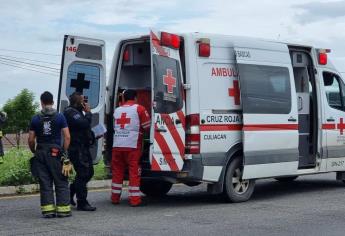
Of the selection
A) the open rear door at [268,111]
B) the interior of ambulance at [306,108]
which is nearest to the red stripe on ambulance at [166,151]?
the open rear door at [268,111]

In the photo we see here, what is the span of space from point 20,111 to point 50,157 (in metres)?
35.4

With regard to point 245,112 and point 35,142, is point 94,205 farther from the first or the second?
point 245,112

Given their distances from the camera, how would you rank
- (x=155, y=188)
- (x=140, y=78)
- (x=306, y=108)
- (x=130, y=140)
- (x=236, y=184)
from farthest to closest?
(x=306, y=108) → (x=155, y=188) → (x=140, y=78) → (x=236, y=184) → (x=130, y=140)

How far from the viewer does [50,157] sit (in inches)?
353

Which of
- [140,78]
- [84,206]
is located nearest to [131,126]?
[140,78]

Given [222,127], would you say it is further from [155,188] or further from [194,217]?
[155,188]

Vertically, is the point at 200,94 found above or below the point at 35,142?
above

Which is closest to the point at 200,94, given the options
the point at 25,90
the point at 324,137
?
the point at 324,137

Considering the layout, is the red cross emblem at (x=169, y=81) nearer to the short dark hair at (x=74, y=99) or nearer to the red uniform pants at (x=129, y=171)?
the red uniform pants at (x=129, y=171)

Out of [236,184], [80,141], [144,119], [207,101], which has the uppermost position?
[207,101]

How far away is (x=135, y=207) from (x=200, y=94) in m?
1.94

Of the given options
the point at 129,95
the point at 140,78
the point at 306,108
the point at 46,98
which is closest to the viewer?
the point at 46,98

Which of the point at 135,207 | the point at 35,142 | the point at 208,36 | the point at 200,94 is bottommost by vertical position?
the point at 135,207

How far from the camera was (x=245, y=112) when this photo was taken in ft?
33.3
